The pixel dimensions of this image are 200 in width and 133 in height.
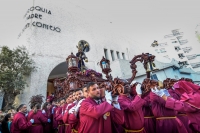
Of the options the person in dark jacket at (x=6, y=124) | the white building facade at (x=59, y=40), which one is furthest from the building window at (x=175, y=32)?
the person in dark jacket at (x=6, y=124)

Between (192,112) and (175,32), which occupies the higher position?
(175,32)

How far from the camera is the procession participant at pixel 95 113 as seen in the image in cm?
234

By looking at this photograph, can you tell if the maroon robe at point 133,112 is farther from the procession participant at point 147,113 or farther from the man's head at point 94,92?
the procession participant at point 147,113

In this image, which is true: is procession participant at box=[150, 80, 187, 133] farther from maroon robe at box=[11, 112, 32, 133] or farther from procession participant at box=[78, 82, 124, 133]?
maroon robe at box=[11, 112, 32, 133]

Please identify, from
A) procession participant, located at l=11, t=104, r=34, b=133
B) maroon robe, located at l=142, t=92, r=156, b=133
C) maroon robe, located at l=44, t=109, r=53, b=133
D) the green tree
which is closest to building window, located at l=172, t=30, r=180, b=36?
the green tree

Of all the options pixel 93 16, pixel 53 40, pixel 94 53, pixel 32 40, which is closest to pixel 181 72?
pixel 94 53

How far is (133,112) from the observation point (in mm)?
3146

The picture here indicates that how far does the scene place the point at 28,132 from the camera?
480cm

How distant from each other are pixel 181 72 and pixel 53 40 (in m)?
15.0

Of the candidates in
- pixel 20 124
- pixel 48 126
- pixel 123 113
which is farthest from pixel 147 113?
pixel 48 126

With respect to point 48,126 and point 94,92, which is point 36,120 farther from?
point 94,92

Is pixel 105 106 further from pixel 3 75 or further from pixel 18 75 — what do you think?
pixel 18 75

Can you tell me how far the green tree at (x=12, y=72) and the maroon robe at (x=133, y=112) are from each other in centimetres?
807

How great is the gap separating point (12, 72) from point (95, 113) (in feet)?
28.5
